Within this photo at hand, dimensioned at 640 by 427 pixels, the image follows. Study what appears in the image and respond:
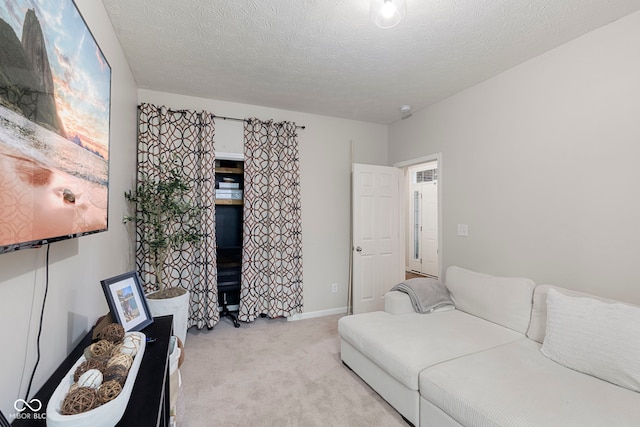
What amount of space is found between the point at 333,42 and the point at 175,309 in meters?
2.60

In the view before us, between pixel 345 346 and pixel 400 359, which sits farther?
pixel 345 346

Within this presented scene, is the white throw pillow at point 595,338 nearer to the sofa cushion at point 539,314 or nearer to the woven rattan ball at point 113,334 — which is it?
the sofa cushion at point 539,314

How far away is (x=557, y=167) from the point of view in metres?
2.29

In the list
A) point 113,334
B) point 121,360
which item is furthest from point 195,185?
point 121,360

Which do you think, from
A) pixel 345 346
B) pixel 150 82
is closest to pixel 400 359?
pixel 345 346

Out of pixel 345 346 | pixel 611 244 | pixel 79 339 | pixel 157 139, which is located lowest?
pixel 345 346

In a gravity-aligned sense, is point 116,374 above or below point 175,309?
above

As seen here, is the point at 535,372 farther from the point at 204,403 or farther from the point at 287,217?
the point at 287,217

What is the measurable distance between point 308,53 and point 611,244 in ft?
8.70

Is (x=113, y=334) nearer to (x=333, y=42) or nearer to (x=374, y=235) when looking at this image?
(x=333, y=42)

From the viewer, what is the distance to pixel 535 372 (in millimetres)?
1645

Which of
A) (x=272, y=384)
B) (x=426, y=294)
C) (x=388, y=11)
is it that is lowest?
(x=272, y=384)

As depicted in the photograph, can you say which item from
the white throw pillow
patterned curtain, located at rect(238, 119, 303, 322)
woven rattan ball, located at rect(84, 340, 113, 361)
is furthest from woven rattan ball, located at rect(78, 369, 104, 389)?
patterned curtain, located at rect(238, 119, 303, 322)

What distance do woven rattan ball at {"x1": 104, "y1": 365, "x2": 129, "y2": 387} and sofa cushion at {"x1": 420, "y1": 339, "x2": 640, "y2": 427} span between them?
1527mm
